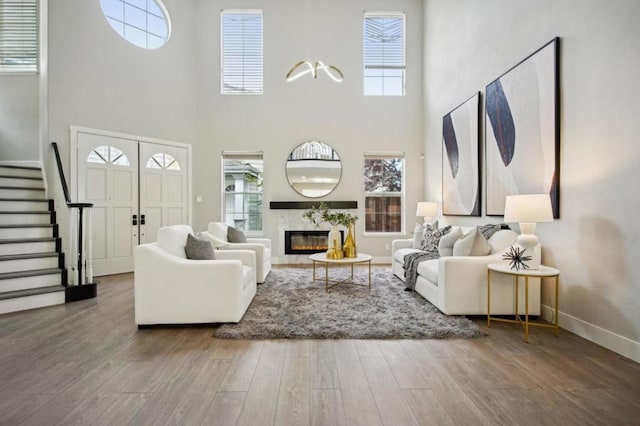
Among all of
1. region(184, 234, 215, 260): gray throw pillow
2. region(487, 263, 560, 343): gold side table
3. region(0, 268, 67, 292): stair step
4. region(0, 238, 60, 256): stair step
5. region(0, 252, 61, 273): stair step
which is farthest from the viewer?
region(0, 238, 60, 256): stair step

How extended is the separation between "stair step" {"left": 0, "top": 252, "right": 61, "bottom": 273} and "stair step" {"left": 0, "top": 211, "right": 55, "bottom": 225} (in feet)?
2.18

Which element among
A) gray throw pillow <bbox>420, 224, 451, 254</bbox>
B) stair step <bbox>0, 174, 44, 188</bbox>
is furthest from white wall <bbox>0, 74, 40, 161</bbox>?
gray throw pillow <bbox>420, 224, 451, 254</bbox>

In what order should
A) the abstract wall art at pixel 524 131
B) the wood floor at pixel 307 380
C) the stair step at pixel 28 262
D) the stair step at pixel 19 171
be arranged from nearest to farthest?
the wood floor at pixel 307 380 → the abstract wall art at pixel 524 131 → the stair step at pixel 28 262 → the stair step at pixel 19 171

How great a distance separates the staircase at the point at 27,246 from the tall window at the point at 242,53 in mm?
3704

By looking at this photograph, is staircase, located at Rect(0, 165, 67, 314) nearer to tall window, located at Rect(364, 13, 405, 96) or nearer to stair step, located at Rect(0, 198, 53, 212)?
stair step, located at Rect(0, 198, 53, 212)

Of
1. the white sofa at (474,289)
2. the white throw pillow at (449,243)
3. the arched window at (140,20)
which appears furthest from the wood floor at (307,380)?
the arched window at (140,20)

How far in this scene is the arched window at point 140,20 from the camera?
18.3 feet

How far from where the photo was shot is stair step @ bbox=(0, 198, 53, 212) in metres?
4.46

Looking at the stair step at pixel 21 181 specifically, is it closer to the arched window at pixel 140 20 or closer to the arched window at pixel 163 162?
the arched window at pixel 163 162

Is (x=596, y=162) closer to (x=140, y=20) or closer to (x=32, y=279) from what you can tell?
(x=32, y=279)

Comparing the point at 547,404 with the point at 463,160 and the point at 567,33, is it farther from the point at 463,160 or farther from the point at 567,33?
the point at 463,160

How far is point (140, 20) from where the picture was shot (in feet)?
19.4

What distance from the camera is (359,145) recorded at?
6840 millimetres

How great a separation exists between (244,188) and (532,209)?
5309 mm
